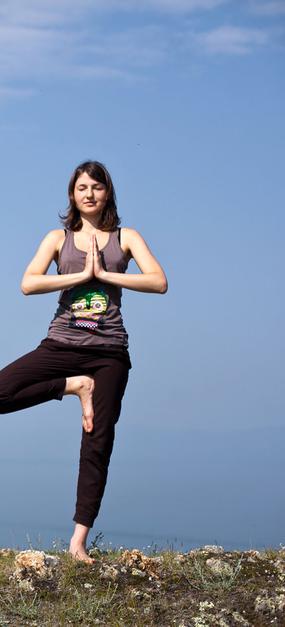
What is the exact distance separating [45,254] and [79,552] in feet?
8.08

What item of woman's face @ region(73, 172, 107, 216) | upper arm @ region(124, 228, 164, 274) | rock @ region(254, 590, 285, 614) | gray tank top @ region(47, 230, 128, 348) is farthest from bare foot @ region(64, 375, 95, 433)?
rock @ region(254, 590, 285, 614)

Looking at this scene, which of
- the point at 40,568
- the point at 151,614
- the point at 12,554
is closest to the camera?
the point at 151,614

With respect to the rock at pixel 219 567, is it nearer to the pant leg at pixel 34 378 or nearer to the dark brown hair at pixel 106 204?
the pant leg at pixel 34 378

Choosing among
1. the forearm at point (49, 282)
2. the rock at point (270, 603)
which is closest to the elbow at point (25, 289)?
the forearm at point (49, 282)

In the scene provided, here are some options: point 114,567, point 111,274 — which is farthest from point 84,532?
point 111,274

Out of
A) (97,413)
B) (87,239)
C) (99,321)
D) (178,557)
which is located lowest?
(178,557)

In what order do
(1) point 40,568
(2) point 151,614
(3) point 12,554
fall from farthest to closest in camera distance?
1. (3) point 12,554
2. (1) point 40,568
3. (2) point 151,614

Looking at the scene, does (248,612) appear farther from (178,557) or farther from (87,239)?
(87,239)

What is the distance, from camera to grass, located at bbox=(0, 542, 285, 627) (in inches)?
305

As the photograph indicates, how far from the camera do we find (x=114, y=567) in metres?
8.45

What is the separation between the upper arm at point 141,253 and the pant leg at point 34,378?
974mm

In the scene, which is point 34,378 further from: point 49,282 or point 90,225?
point 90,225

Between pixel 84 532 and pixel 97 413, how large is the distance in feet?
3.24

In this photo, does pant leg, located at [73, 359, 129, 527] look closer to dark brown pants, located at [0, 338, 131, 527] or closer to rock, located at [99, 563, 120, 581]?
dark brown pants, located at [0, 338, 131, 527]
